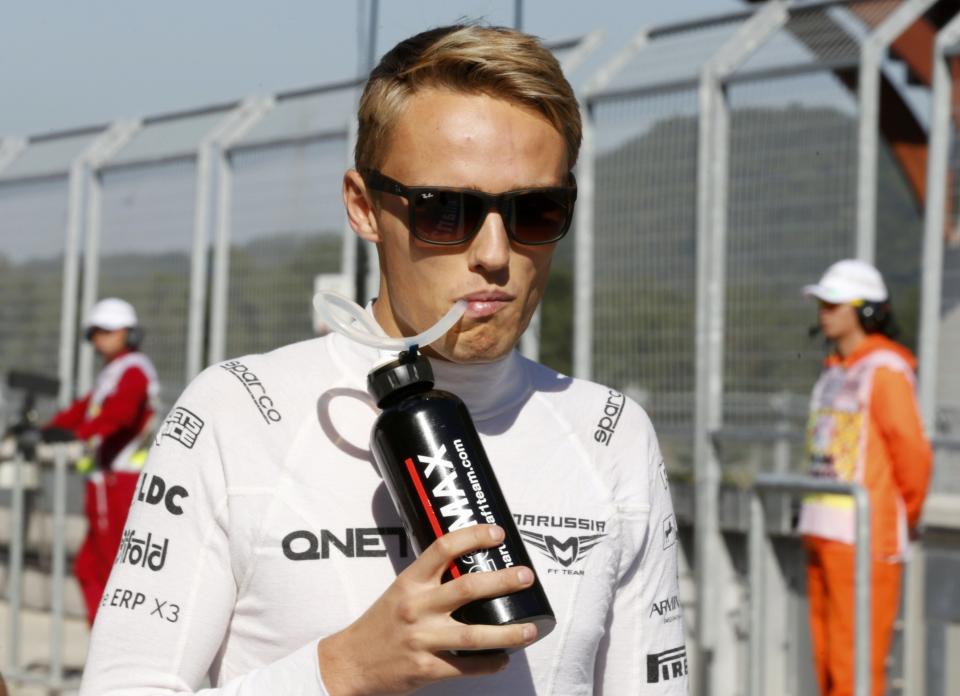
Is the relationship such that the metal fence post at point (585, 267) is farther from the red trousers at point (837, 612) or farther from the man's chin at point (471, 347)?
the man's chin at point (471, 347)

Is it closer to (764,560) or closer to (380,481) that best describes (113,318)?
(764,560)

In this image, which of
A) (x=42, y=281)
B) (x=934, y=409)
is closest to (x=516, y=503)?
(x=934, y=409)

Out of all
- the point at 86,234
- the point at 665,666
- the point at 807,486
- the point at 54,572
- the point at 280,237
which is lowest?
the point at 665,666

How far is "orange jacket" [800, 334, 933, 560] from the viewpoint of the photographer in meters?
5.81

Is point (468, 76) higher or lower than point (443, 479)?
higher

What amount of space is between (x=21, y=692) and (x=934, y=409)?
4.85 m

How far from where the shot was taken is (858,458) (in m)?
5.94

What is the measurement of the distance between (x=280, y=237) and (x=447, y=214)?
7305 mm

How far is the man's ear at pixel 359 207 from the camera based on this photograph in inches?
71.8

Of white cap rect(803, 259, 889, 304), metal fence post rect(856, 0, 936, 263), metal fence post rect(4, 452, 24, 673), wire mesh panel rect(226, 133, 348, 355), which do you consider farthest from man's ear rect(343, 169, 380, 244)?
wire mesh panel rect(226, 133, 348, 355)

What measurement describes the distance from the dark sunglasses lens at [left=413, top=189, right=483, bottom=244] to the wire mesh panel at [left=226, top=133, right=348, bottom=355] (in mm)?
6587

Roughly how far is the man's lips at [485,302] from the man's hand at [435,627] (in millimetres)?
342

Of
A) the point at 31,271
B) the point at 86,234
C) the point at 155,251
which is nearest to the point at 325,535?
the point at 155,251

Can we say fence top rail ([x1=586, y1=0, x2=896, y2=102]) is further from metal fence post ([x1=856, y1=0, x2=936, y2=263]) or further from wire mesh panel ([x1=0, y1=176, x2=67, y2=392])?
wire mesh panel ([x1=0, y1=176, x2=67, y2=392])
